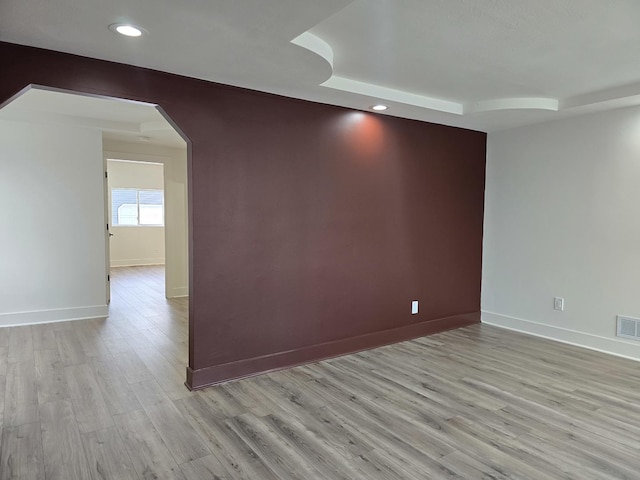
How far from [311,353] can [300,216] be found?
1227 mm

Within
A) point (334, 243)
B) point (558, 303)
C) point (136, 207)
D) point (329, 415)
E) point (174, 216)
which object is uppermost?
point (136, 207)

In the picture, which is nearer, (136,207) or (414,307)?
(414,307)

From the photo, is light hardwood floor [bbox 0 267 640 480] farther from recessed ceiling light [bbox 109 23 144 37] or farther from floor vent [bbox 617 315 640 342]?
recessed ceiling light [bbox 109 23 144 37]

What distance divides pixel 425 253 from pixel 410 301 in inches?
22.0

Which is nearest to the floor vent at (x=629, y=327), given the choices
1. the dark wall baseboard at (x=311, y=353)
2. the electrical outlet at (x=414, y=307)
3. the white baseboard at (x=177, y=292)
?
the dark wall baseboard at (x=311, y=353)

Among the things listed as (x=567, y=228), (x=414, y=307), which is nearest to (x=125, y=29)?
(x=414, y=307)

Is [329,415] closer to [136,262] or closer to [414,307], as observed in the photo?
[414,307]

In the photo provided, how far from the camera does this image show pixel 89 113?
14.9 ft

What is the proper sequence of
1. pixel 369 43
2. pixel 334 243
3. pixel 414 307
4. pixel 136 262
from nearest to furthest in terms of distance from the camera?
pixel 369 43, pixel 334 243, pixel 414 307, pixel 136 262

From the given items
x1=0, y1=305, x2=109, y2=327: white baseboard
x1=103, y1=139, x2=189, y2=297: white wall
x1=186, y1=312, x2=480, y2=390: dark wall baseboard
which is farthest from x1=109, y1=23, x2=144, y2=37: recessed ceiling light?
x1=103, y1=139, x2=189, y2=297: white wall

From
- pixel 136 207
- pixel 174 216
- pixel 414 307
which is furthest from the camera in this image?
pixel 136 207

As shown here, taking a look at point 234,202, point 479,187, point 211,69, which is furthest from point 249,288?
point 479,187

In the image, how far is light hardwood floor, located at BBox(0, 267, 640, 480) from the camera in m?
2.13

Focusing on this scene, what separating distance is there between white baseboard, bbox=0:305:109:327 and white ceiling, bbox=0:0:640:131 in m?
3.59
